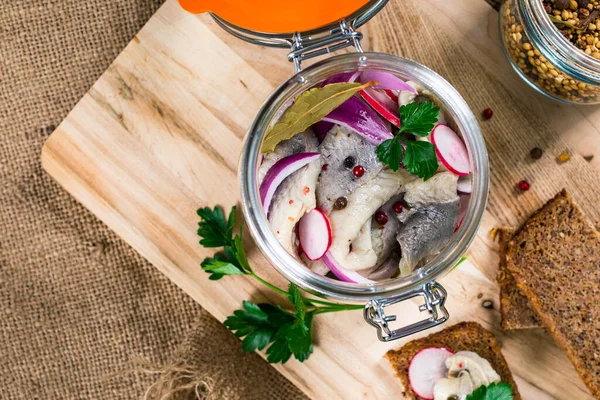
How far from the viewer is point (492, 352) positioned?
5.10ft

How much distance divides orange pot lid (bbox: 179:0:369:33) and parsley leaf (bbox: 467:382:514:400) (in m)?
0.88

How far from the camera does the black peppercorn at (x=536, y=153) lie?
5.08 ft

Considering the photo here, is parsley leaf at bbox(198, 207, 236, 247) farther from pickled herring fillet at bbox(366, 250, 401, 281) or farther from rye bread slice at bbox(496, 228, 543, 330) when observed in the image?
rye bread slice at bbox(496, 228, 543, 330)

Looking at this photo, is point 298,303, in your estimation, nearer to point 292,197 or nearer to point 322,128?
point 292,197

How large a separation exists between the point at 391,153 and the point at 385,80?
0.57 ft

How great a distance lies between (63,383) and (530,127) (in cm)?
149

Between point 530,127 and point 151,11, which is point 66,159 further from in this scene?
point 530,127

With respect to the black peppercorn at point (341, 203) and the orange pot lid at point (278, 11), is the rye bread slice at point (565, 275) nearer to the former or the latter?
the black peppercorn at point (341, 203)

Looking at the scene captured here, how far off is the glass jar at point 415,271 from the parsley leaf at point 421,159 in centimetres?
9

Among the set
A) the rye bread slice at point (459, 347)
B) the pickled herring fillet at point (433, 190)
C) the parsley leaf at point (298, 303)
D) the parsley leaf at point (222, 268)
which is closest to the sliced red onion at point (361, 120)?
the pickled herring fillet at point (433, 190)

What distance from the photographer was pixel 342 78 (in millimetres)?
1273

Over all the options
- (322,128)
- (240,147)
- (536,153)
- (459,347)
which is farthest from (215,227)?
(536,153)

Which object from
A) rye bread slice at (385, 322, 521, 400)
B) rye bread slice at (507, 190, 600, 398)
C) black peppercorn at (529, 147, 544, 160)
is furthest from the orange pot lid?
rye bread slice at (385, 322, 521, 400)

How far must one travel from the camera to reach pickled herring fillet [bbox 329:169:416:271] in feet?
3.95
